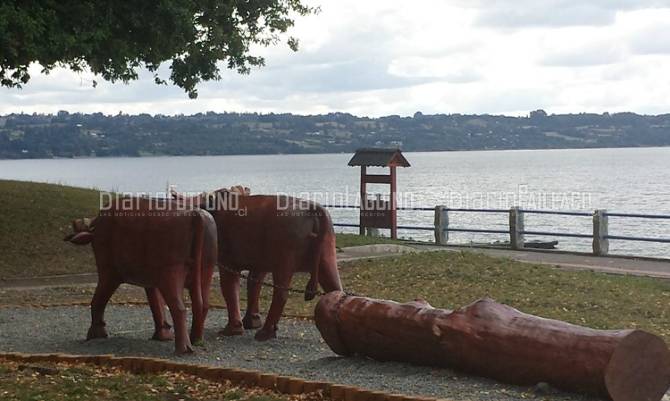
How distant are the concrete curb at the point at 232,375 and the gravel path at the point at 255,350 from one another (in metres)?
0.51

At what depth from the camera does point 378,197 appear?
29406 mm

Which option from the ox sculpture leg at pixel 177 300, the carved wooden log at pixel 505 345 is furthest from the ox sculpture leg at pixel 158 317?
the carved wooden log at pixel 505 345

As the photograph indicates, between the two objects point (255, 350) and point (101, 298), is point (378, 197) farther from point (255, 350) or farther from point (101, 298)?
point (255, 350)

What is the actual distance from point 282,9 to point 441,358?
52.8 feet

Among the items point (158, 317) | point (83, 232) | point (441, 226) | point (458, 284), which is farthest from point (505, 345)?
point (441, 226)

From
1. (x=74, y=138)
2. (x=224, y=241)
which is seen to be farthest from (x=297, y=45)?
(x=74, y=138)

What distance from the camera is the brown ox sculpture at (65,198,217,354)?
10.3 metres

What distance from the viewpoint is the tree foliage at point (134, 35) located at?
675 inches

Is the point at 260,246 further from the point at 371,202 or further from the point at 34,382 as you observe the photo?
the point at 371,202

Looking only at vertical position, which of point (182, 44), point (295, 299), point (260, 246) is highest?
point (182, 44)

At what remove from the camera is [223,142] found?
198250mm

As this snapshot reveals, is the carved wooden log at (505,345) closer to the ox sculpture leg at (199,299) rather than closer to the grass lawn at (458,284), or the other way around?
the ox sculpture leg at (199,299)

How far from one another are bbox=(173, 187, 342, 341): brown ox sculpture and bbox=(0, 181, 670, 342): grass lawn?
242 cm

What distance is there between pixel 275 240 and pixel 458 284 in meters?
5.84
